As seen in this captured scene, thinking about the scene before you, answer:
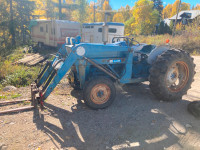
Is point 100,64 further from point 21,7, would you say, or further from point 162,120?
point 21,7

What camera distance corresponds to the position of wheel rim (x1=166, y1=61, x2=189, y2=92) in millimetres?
4688

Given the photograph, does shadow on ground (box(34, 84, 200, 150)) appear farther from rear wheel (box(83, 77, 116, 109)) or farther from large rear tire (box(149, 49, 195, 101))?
large rear tire (box(149, 49, 195, 101))

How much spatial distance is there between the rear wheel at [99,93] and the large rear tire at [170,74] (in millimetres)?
1172

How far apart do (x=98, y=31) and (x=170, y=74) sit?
12.1 metres

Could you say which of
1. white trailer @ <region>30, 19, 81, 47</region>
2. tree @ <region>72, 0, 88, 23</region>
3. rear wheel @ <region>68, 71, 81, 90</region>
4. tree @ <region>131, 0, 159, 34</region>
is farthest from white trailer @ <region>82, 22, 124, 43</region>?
tree @ <region>131, 0, 159, 34</region>

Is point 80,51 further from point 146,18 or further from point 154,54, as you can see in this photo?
point 146,18

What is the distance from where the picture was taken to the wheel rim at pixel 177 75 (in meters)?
4.69

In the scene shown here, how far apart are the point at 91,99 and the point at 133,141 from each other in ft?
4.75

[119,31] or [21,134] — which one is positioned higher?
[119,31]

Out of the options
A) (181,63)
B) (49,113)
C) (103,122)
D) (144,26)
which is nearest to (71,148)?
(103,122)

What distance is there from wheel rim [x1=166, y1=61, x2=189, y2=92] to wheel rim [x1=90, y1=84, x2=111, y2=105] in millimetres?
1748

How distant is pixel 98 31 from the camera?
15.9m

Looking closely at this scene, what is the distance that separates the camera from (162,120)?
3766 mm

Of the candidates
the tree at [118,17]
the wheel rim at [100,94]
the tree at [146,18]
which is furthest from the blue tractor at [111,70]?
the tree at [118,17]
